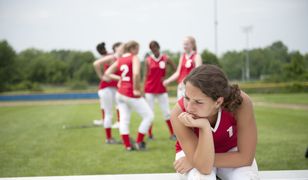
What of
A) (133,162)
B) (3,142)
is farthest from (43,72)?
(133,162)

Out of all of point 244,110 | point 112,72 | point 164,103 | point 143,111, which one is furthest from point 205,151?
point 164,103

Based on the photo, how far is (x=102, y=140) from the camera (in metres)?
7.65

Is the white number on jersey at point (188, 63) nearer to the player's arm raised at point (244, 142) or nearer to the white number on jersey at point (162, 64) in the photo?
the white number on jersey at point (162, 64)

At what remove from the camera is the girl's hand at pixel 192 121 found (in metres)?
2.08

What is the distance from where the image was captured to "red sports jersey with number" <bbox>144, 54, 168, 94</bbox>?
7.57m

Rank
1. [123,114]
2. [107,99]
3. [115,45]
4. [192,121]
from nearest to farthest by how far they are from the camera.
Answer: [192,121]
[123,114]
[107,99]
[115,45]

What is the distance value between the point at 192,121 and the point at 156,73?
18.3 feet

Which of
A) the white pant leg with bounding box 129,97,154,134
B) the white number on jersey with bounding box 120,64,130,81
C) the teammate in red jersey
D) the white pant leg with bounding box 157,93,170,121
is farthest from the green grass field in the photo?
the teammate in red jersey

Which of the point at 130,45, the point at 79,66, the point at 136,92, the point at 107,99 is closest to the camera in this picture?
the point at 136,92

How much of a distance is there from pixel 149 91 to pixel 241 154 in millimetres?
5470

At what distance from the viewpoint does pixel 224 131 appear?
231 cm

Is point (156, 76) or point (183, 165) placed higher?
point (156, 76)

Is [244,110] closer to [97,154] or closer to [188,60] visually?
[97,154]

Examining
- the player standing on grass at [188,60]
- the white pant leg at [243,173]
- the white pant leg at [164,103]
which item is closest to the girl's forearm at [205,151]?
the white pant leg at [243,173]
